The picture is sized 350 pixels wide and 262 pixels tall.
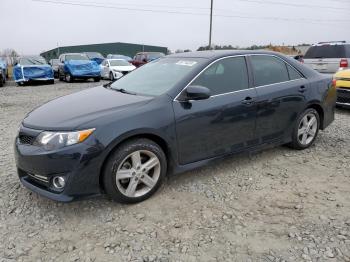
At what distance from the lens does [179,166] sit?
3.75 meters

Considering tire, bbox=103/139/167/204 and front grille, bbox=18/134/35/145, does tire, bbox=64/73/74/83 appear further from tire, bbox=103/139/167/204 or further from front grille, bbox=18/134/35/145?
tire, bbox=103/139/167/204

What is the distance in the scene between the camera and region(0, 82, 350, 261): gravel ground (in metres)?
2.78

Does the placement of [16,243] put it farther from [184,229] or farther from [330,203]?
[330,203]

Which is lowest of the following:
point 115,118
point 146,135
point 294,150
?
point 294,150

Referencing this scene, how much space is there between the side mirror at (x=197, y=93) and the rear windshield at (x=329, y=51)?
27.4 feet

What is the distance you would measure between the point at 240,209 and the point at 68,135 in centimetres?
183


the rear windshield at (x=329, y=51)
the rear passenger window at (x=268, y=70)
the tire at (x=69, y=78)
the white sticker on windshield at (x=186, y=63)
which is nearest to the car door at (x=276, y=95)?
the rear passenger window at (x=268, y=70)

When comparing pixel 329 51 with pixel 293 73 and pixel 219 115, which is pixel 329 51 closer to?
pixel 293 73

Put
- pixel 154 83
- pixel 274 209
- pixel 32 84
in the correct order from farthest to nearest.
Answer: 1. pixel 32 84
2. pixel 154 83
3. pixel 274 209

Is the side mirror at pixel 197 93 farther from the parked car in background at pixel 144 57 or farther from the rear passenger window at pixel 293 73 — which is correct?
the parked car in background at pixel 144 57

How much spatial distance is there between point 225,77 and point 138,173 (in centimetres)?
162

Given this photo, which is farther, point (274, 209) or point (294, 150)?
point (294, 150)

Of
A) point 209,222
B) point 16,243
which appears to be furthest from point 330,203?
point 16,243

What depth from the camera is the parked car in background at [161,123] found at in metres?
3.15
